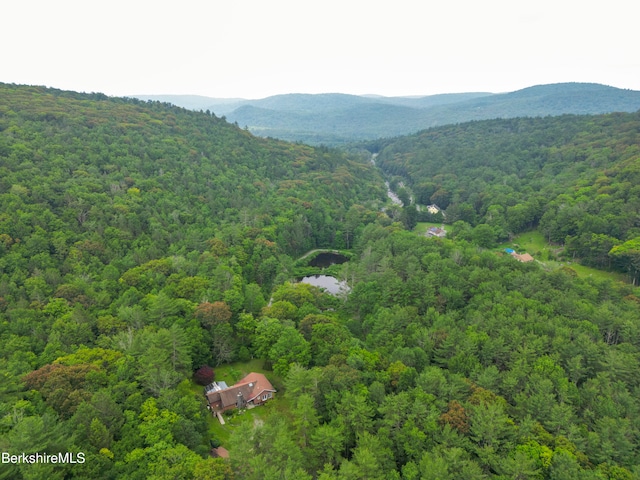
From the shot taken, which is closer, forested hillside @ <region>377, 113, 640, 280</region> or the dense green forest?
the dense green forest

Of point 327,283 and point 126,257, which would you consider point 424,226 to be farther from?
point 126,257

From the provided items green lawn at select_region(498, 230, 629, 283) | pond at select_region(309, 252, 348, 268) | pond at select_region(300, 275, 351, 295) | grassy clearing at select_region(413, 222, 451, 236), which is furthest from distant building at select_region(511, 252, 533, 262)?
Result: pond at select_region(309, 252, 348, 268)

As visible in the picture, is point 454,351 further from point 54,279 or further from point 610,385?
point 54,279

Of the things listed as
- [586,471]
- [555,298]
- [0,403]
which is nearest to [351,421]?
[586,471]

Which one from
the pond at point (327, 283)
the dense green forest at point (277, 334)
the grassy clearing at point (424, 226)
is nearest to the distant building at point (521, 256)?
the dense green forest at point (277, 334)

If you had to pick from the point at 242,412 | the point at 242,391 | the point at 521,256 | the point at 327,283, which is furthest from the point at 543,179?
the point at 242,412

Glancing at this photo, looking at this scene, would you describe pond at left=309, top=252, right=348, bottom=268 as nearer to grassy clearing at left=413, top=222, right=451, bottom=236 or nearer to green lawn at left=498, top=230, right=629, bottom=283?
grassy clearing at left=413, top=222, right=451, bottom=236
